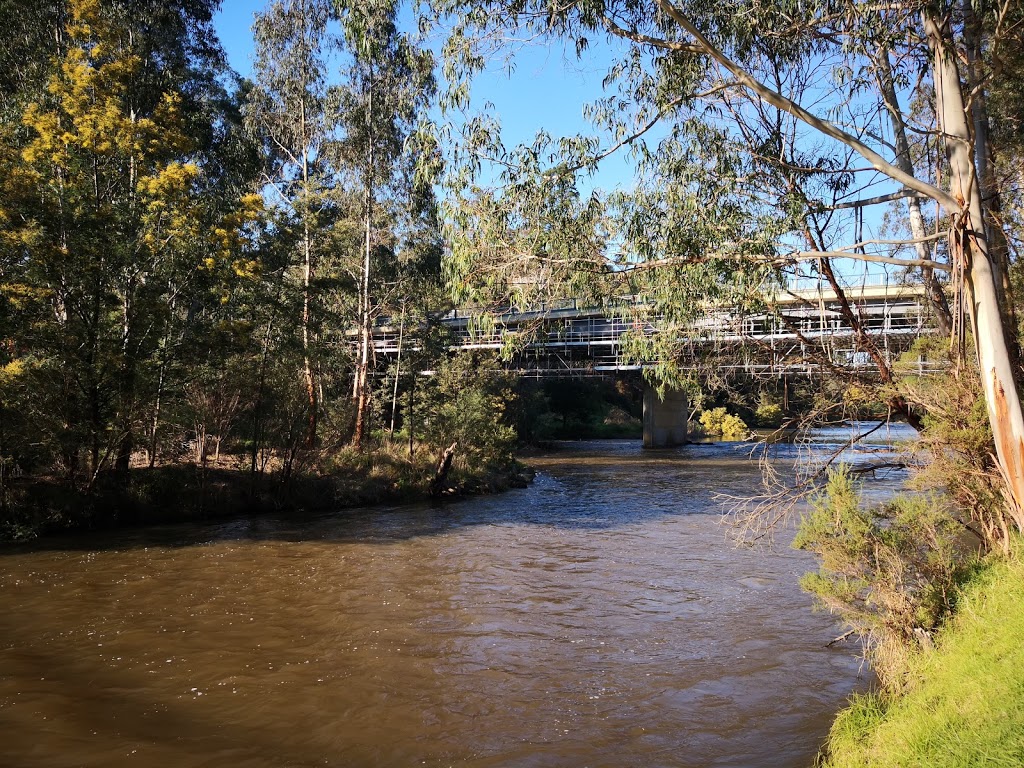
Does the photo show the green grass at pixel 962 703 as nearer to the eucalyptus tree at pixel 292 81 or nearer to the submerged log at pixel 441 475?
the submerged log at pixel 441 475

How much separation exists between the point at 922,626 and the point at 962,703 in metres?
1.72

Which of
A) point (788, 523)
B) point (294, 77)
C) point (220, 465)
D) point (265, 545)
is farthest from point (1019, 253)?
point (294, 77)

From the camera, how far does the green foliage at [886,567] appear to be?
224 inches

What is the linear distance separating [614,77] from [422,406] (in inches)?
603

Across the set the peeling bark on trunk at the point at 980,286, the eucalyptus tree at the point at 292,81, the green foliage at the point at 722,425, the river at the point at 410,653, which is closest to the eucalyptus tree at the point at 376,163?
the eucalyptus tree at the point at 292,81

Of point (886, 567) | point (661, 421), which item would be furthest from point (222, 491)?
point (661, 421)

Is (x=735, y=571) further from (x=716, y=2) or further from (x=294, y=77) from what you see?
(x=294, y=77)

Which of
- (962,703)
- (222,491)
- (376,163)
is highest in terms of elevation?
(376,163)

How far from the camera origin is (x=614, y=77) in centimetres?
815

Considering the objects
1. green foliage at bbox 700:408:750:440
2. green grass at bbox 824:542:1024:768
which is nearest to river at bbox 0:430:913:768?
green grass at bbox 824:542:1024:768

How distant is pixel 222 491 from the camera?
52.7ft

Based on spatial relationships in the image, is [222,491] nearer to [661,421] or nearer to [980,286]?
[980,286]

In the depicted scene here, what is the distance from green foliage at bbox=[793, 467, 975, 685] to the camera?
5680 mm

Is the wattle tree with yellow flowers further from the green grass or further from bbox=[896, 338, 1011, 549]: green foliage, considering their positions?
bbox=[896, 338, 1011, 549]: green foliage
